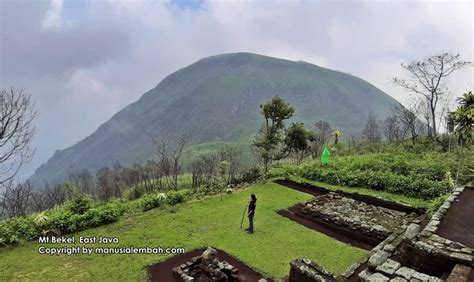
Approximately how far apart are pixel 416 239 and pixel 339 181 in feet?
46.7

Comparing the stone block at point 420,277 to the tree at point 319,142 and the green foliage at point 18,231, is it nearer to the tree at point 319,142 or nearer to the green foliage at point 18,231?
the green foliage at point 18,231

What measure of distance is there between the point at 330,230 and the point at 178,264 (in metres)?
7.80

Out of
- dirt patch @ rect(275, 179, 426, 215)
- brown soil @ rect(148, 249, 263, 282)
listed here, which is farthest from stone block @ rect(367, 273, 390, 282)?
dirt patch @ rect(275, 179, 426, 215)

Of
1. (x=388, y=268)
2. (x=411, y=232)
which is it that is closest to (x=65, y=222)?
(x=388, y=268)

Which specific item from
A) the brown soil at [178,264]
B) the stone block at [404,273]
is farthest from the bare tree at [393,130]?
the stone block at [404,273]

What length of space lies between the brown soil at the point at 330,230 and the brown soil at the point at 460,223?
144 inches

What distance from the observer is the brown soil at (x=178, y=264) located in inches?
406

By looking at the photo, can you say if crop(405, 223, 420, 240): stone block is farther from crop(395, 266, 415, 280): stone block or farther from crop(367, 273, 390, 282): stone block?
crop(367, 273, 390, 282): stone block

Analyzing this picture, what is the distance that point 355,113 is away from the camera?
181 meters

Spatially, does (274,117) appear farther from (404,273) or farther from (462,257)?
(404,273)

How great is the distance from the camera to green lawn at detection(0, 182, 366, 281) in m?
10.7

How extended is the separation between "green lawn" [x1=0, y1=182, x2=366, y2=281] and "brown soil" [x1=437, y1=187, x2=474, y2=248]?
3.49 meters

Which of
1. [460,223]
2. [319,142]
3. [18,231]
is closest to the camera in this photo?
[460,223]

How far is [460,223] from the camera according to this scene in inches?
375
